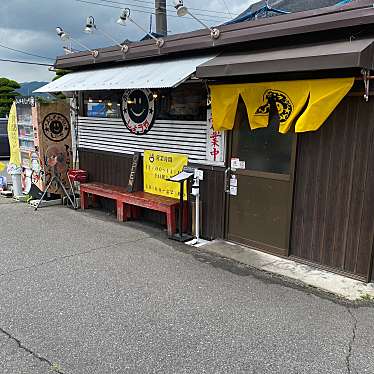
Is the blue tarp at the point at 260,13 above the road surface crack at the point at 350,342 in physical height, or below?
above

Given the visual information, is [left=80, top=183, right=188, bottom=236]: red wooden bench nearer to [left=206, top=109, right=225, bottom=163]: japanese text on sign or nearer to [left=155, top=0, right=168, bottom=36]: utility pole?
[left=206, top=109, right=225, bottom=163]: japanese text on sign

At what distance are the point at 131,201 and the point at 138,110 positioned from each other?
1.74 meters

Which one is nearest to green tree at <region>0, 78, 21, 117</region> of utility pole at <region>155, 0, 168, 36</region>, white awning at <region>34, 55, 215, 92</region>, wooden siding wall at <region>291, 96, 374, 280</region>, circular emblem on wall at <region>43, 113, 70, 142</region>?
utility pole at <region>155, 0, 168, 36</region>

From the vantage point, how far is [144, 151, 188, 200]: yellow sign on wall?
21.8 feet

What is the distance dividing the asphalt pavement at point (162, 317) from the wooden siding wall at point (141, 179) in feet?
2.42

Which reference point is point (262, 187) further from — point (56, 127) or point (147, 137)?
point (56, 127)

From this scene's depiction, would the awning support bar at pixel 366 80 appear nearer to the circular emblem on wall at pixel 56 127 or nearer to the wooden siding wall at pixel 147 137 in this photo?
the wooden siding wall at pixel 147 137

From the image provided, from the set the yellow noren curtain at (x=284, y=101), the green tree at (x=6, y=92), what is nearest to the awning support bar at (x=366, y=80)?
the yellow noren curtain at (x=284, y=101)

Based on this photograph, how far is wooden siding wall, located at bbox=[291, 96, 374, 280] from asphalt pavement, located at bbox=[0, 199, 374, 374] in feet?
2.50

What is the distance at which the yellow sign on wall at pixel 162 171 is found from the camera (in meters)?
6.65

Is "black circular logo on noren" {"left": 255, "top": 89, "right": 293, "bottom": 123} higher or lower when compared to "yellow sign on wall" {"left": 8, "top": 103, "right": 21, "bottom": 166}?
higher

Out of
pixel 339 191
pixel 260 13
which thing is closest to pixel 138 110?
pixel 260 13

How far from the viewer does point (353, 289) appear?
176 inches

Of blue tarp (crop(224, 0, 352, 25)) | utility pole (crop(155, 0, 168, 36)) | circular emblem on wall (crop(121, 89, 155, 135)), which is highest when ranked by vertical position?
utility pole (crop(155, 0, 168, 36))
